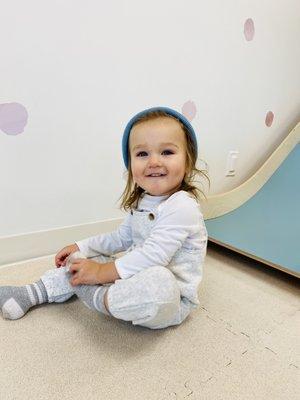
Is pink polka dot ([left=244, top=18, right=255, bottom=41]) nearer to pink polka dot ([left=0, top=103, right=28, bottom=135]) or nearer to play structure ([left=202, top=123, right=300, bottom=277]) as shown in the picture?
play structure ([left=202, top=123, right=300, bottom=277])

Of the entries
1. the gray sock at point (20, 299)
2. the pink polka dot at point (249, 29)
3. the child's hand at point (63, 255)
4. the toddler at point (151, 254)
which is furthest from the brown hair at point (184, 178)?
the pink polka dot at point (249, 29)

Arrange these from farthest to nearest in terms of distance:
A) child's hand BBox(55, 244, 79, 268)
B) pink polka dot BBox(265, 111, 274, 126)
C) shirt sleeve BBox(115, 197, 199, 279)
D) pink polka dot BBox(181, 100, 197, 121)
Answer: pink polka dot BBox(265, 111, 274, 126)
pink polka dot BBox(181, 100, 197, 121)
child's hand BBox(55, 244, 79, 268)
shirt sleeve BBox(115, 197, 199, 279)

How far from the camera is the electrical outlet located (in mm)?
1412

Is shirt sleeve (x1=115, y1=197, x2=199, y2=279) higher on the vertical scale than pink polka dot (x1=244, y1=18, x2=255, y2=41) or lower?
lower

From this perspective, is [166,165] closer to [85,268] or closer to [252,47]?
[85,268]

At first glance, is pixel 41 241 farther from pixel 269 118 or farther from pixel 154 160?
pixel 269 118

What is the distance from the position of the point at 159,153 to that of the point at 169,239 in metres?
0.17

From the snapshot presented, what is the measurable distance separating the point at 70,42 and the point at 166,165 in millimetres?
494

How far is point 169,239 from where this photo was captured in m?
0.62

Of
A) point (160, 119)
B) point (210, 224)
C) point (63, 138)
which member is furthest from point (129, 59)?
point (210, 224)

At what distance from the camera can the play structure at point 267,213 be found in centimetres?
94

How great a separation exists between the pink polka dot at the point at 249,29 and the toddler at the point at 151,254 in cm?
85

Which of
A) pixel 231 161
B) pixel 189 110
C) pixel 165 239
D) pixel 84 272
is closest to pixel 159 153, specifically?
pixel 165 239

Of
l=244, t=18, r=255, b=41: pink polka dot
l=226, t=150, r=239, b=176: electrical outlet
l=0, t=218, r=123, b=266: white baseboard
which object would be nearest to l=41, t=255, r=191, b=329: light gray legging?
l=0, t=218, r=123, b=266: white baseboard
